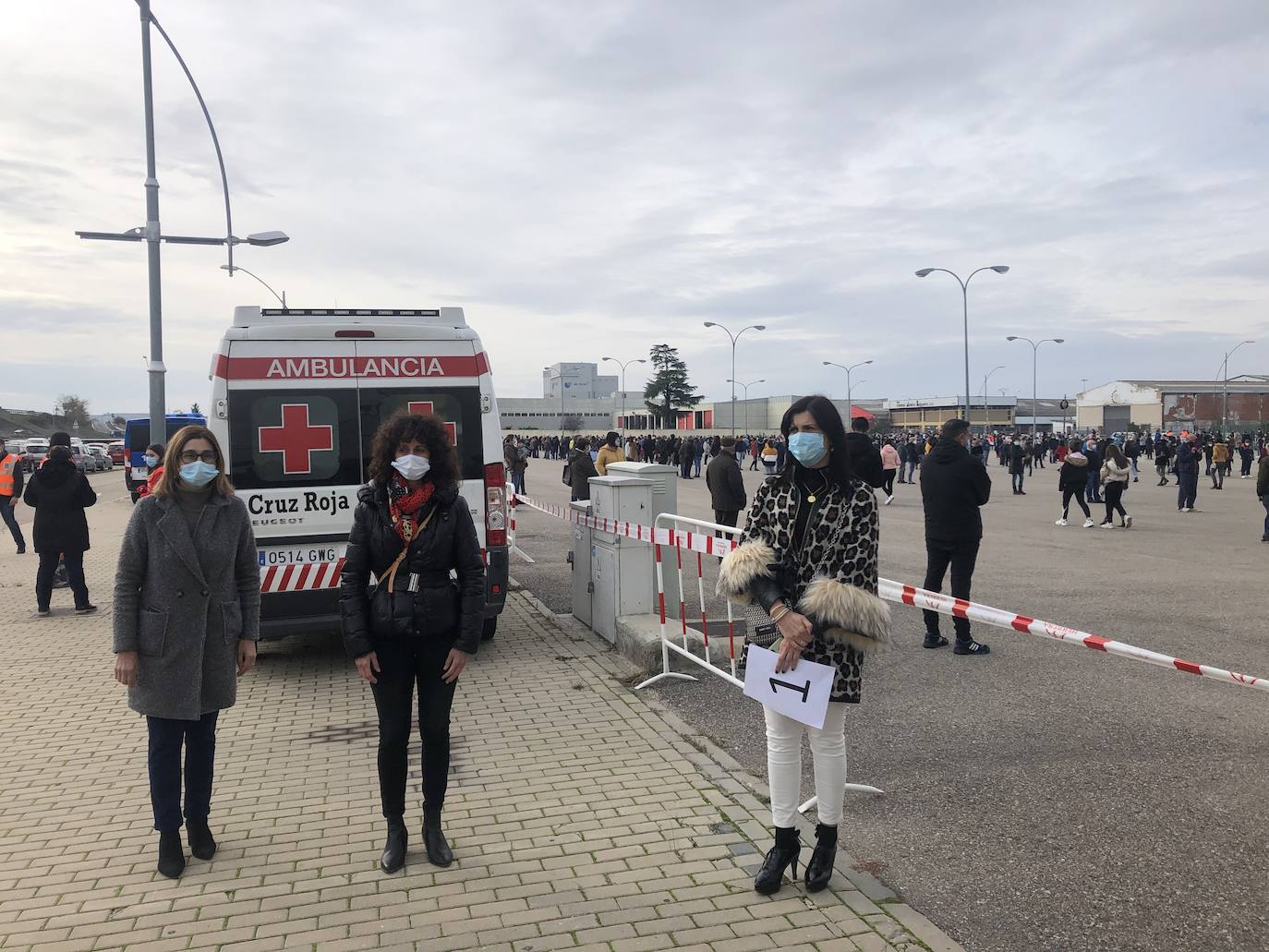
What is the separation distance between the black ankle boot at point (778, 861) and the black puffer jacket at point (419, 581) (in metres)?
1.37

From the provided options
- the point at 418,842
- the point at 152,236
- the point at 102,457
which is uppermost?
the point at 152,236

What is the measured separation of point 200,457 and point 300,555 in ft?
10.6

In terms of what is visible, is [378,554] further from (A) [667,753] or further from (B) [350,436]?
(B) [350,436]

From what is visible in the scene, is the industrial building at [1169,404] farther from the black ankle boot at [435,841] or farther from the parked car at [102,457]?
the black ankle boot at [435,841]

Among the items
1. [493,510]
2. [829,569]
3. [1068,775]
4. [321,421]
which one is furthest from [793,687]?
[321,421]

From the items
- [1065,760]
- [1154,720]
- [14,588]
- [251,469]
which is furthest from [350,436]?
[14,588]

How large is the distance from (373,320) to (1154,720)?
594 cm

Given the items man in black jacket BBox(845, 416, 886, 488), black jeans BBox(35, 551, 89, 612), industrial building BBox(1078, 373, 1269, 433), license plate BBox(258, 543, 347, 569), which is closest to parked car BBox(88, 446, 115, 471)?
black jeans BBox(35, 551, 89, 612)

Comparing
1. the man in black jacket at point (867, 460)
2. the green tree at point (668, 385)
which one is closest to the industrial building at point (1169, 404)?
the green tree at point (668, 385)

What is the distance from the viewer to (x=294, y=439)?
23.4ft

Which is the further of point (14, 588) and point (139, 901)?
point (14, 588)

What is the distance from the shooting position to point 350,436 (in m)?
7.23

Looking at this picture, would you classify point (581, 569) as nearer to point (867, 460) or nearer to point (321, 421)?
point (321, 421)

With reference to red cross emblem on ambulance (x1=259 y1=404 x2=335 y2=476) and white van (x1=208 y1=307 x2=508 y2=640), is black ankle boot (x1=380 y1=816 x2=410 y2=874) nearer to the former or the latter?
white van (x1=208 y1=307 x2=508 y2=640)
